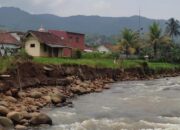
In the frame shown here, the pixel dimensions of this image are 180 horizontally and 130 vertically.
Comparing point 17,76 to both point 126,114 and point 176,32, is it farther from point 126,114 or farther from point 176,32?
point 176,32

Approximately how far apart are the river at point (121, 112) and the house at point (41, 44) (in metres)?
17.8

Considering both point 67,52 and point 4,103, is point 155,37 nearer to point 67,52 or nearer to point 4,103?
point 67,52

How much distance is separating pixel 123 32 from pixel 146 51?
17.0 feet

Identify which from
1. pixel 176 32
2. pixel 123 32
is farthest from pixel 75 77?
pixel 176 32

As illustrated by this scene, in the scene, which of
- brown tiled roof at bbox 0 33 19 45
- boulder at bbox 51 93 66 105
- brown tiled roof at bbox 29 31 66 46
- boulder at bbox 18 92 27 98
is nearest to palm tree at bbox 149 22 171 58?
brown tiled roof at bbox 29 31 66 46

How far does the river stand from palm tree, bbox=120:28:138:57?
30697 mm

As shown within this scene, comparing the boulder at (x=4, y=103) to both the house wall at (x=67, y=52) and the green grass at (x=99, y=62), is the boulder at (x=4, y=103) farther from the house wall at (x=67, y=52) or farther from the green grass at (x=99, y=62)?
the house wall at (x=67, y=52)

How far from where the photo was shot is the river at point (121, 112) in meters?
19.3

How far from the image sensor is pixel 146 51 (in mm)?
65750

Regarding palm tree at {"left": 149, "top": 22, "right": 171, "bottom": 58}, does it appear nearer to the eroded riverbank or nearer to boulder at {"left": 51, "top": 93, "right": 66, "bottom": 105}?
the eroded riverbank

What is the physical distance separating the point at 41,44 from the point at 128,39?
18.2 meters

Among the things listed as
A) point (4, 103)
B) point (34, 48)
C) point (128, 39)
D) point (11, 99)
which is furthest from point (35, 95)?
point (128, 39)

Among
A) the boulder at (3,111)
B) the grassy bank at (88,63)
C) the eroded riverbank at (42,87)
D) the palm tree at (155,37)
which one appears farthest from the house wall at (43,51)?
the boulder at (3,111)

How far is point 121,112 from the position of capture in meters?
23.0
